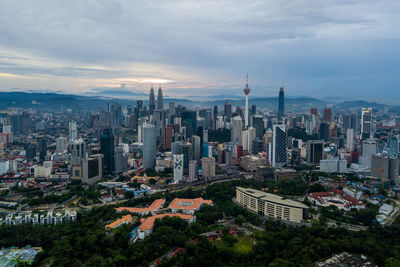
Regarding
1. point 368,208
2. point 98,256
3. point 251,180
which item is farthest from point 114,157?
point 368,208

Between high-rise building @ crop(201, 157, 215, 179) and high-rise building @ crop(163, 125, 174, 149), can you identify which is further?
high-rise building @ crop(163, 125, 174, 149)

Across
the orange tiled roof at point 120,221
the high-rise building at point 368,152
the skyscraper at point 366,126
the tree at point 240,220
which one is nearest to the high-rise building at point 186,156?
the orange tiled roof at point 120,221

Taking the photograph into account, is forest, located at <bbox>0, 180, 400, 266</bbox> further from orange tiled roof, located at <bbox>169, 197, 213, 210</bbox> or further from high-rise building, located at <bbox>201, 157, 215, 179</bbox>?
high-rise building, located at <bbox>201, 157, 215, 179</bbox>

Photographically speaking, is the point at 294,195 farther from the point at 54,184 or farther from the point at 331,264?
the point at 54,184

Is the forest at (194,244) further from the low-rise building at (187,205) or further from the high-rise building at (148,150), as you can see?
the high-rise building at (148,150)

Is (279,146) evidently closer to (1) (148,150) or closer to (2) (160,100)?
(1) (148,150)

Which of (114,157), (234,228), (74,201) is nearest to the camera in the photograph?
(234,228)

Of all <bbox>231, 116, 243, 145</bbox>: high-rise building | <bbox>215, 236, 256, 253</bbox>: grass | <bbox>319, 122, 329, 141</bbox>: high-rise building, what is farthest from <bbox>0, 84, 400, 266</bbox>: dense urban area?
<bbox>319, 122, 329, 141</bbox>: high-rise building
